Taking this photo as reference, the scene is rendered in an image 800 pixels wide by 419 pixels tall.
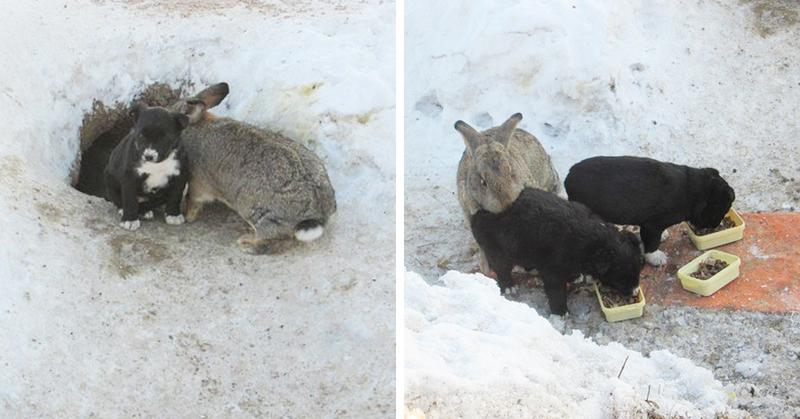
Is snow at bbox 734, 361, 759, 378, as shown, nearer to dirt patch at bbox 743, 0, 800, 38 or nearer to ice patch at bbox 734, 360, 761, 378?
ice patch at bbox 734, 360, 761, 378

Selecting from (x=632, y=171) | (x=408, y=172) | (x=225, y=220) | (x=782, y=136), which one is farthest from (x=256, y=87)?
(x=782, y=136)

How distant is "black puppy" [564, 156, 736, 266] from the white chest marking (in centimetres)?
266

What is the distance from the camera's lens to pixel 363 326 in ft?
17.2

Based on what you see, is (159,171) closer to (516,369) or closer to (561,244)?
(561,244)

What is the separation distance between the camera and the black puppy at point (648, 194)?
264 inches

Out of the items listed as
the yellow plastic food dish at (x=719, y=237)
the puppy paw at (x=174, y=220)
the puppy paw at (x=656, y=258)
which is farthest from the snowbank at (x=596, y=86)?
the puppy paw at (x=174, y=220)

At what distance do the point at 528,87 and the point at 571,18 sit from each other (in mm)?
765

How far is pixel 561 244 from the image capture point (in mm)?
6234

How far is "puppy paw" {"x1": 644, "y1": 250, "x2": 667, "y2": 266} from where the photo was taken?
684 cm

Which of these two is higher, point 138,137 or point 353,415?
point 138,137

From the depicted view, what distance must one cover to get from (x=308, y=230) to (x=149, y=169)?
111 centimetres

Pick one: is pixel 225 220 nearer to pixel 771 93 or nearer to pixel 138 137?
pixel 138 137

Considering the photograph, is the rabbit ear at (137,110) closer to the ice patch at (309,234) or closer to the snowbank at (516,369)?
the ice patch at (309,234)

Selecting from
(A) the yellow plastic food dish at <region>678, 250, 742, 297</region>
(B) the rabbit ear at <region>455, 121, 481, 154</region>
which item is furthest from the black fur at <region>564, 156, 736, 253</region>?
(B) the rabbit ear at <region>455, 121, 481, 154</region>
